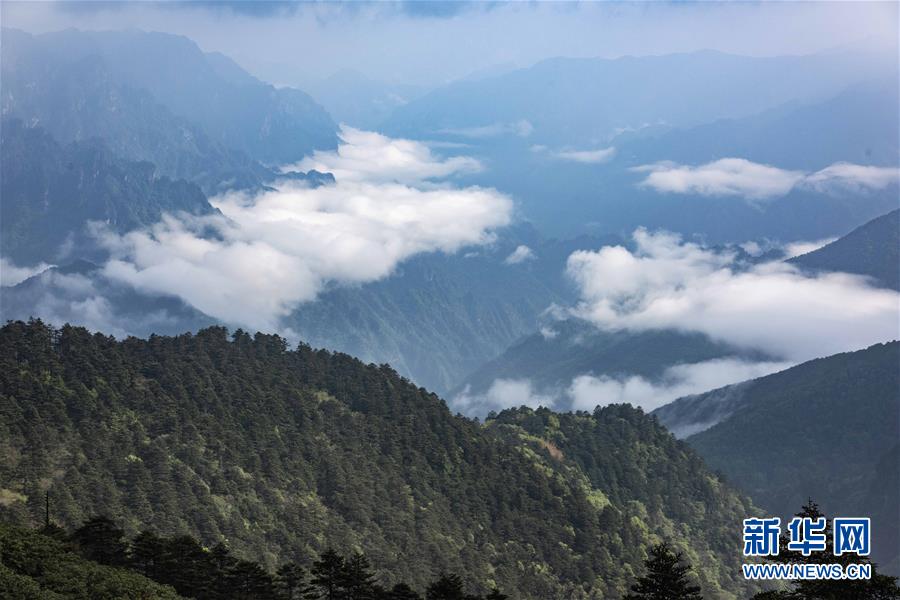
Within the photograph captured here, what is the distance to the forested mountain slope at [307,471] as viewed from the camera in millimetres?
107750

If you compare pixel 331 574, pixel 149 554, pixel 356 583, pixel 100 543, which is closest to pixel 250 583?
pixel 149 554

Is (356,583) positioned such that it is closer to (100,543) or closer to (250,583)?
(250,583)

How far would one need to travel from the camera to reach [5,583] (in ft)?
190

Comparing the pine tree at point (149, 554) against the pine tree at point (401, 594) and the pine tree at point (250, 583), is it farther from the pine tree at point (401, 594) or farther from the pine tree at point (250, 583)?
the pine tree at point (401, 594)

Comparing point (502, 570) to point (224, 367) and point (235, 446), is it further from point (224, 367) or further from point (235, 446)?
point (224, 367)

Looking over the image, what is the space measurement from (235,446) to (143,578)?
192ft

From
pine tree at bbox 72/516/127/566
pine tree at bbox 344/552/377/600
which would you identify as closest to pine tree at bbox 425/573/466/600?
pine tree at bbox 344/552/377/600

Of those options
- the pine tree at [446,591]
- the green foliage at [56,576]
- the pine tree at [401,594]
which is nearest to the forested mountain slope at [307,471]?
the green foliage at [56,576]

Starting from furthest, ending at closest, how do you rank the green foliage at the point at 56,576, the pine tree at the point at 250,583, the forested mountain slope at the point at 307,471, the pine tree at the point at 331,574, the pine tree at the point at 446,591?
the forested mountain slope at the point at 307,471, the pine tree at the point at 250,583, the pine tree at the point at 331,574, the pine tree at the point at 446,591, the green foliage at the point at 56,576

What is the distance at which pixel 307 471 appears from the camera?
129250 millimetres

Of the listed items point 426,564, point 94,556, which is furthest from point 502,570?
point 94,556

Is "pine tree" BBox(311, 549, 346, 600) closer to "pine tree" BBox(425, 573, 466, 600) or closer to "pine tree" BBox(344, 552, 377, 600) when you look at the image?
"pine tree" BBox(344, 552, 377, 600)

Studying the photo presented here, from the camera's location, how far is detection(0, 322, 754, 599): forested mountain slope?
107750mm

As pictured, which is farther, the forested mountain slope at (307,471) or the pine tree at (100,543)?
the forested mountain slope at (307,471)
